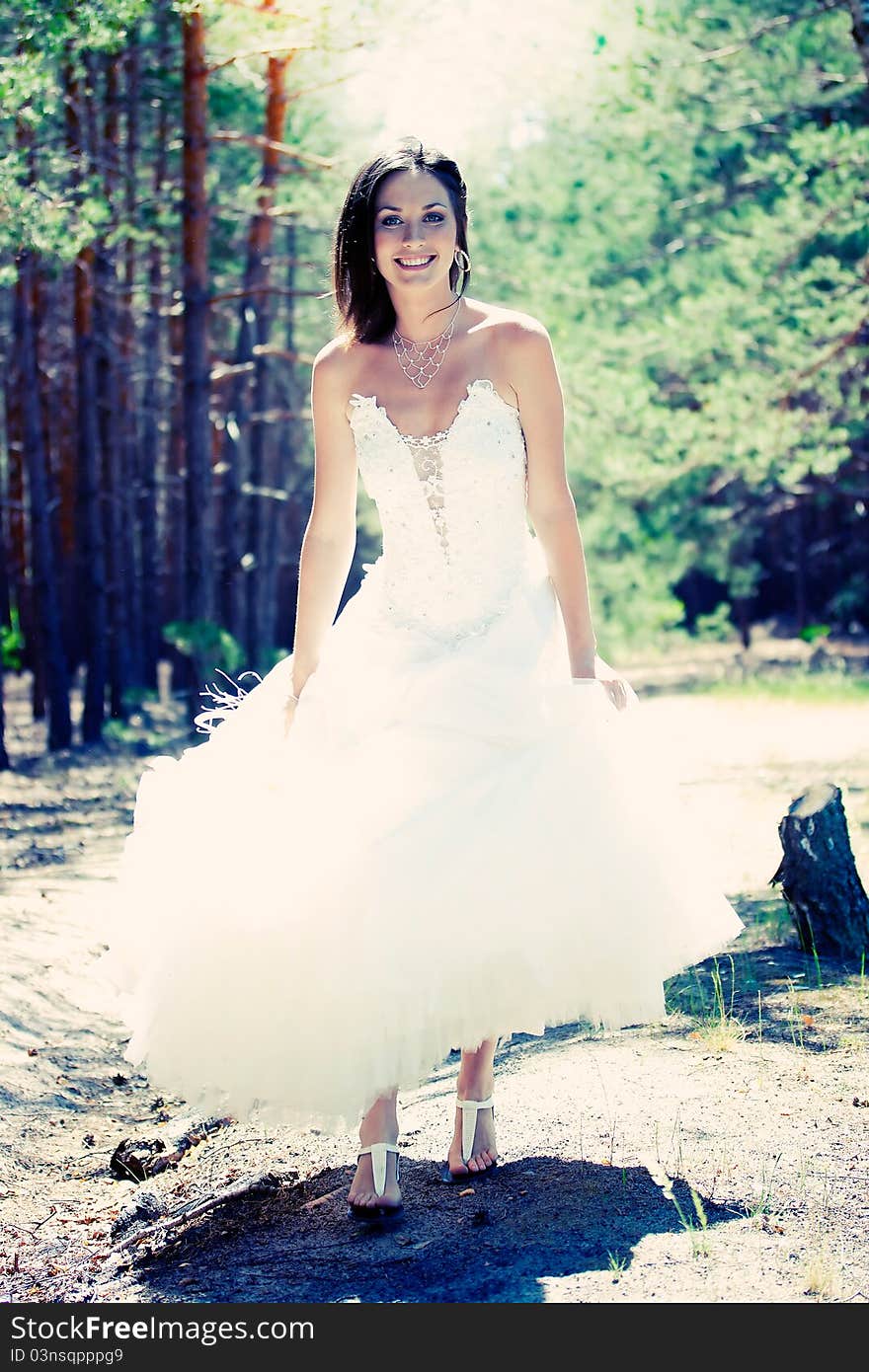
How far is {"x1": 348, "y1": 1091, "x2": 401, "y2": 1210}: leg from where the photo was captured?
366 cm

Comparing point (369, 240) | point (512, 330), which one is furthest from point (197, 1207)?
point (369, 240)

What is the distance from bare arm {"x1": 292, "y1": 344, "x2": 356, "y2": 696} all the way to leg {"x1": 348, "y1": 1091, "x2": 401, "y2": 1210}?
44.6 inches

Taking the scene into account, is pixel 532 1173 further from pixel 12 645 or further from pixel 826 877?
pixel 12 645

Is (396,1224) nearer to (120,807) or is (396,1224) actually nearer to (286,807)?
(286,807)

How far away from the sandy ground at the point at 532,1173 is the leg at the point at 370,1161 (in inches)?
3.1

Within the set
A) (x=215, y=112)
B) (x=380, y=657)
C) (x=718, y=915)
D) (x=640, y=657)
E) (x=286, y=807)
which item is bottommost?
(x=640, y=657)

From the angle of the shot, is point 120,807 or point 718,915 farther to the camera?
point 120,807

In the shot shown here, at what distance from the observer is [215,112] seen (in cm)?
1861

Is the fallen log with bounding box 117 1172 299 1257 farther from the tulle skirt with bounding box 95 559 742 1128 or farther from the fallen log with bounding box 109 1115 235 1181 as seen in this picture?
the tulle skirt with bounding box 95 559 742 1128

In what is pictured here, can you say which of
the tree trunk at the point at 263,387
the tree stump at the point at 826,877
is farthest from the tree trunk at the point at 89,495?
the tree stump at the point at 826,877

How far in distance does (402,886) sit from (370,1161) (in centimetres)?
79

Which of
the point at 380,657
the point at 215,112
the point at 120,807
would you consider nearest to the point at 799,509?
the point at 215,112

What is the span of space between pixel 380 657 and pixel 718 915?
3.65 ft

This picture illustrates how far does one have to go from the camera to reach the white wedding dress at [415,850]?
11.2ft
